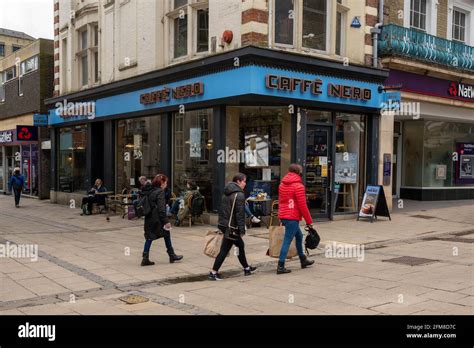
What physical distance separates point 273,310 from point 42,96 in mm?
21238

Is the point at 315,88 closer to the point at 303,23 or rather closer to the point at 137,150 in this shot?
the point at 303,23

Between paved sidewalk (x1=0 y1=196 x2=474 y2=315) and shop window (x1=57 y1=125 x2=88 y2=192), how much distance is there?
786 centimetres

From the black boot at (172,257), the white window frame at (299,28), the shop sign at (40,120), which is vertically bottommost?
the black boot at (172,257)

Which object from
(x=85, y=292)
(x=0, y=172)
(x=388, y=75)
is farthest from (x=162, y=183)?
(x=0, y=172)

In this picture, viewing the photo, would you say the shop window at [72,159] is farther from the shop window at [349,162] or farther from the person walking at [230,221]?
the person walking at [230,221]

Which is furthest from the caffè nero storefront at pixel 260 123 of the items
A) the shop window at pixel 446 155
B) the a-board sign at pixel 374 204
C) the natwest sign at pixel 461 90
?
the shop window at pixel 446 155

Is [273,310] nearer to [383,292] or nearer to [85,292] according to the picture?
[383,292]

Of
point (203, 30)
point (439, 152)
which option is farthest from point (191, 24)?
point (439, 152)

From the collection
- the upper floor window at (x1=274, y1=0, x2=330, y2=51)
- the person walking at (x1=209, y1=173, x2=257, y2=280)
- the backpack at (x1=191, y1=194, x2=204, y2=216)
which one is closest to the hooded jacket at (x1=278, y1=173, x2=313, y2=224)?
the person walking at (x1=209, y1=173, x2=257, y2=280)

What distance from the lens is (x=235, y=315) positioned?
572 centimetres

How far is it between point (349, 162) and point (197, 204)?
5.02m

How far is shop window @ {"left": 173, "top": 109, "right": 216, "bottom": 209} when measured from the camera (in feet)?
45.5

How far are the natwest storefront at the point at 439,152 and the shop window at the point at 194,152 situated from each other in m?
8.42

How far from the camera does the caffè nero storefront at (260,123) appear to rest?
12.5 m
